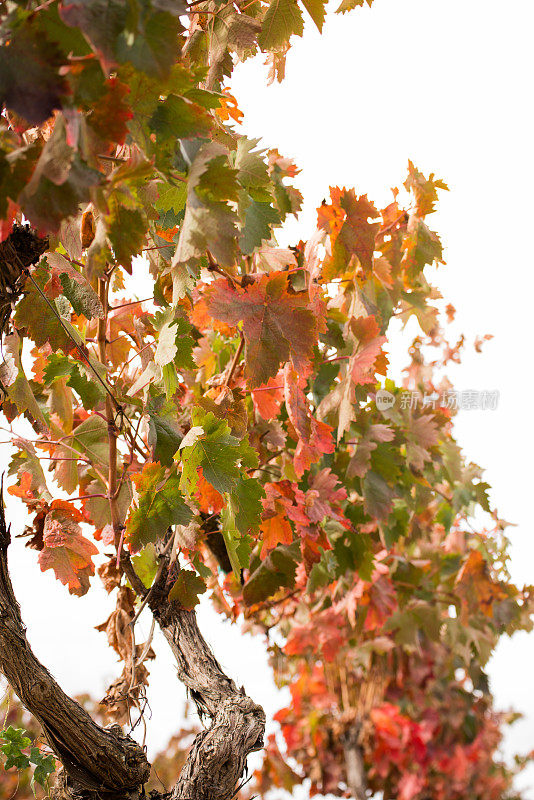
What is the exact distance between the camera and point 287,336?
2.26 ft

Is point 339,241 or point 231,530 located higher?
point 339,241

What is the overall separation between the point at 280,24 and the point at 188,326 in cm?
33

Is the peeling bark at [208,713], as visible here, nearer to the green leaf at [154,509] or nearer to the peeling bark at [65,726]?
the peeling bark at [65,726]

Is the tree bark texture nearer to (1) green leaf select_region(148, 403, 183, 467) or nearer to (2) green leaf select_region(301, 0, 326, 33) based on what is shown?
(1) green leaf select_region(148, 403, 183, 467)

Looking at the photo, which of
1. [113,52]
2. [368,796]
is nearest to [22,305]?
[113,52]

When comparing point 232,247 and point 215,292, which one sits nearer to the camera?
point 232,247

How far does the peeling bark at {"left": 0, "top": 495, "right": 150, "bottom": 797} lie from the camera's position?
66 centimetres

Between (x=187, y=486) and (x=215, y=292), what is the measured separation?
21 cm

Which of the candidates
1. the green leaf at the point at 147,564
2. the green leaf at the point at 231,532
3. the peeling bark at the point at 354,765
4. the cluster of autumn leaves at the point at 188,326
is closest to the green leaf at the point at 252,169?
the cluster of autumn leaves at the point at 188,326

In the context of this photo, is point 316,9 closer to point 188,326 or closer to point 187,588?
point 188,326

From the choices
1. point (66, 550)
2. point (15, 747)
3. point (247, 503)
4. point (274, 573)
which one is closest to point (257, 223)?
point (247, 503)

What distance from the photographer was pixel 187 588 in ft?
2.83

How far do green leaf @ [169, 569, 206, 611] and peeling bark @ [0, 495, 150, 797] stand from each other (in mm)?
176

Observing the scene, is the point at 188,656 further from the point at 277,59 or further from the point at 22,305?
the point at 277,59
